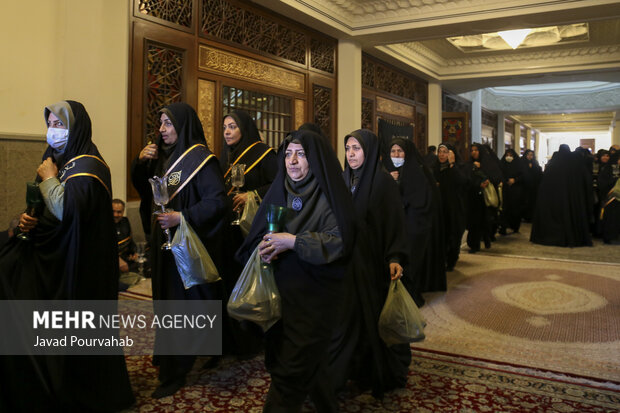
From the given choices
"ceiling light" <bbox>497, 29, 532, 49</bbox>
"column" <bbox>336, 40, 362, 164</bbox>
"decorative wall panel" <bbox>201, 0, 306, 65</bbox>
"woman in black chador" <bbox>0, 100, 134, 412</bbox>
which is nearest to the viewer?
"woman in black chador" <bbox>0, 100, 134, 412</bbox>

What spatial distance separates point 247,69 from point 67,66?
7.71 feet

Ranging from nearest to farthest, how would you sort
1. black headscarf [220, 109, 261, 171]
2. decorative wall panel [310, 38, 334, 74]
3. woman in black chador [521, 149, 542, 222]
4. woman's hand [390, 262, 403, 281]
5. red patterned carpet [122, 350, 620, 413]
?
red patterned carpet [122, 350, 620, 413]
woman's hand [390, 262, 403, 281]
black headscarf [220, 109, 261, 171]
decorative wall panel [310, 38, 334, 74]
woman in black chador [521, 149, 542, 222]

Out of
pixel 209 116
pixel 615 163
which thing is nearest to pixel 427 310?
pixel 209 116

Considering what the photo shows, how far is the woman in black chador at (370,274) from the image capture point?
241cm

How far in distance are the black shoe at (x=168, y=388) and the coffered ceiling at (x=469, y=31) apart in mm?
5053

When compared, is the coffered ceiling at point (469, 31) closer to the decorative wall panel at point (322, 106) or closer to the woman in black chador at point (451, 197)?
the decorative wall panel at point (322, 106)

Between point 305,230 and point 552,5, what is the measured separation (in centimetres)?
613

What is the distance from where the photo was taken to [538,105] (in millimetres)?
15102

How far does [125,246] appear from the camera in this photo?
16.1 ft

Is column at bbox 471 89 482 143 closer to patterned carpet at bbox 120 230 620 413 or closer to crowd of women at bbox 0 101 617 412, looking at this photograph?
patterned carpet at bbox 120 230 620 413

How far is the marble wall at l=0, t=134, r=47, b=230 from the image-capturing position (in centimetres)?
420

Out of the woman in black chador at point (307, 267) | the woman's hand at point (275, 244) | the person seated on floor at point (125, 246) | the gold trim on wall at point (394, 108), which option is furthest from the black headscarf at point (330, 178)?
the gold trim on wall at point (394, 108)

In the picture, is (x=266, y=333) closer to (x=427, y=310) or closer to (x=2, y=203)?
(x=427, y=310)

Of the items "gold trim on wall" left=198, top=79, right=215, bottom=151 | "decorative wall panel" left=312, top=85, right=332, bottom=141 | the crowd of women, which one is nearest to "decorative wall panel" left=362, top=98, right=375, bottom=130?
"decorative wall panel" left=312, top=85, right=332, bottom=141
